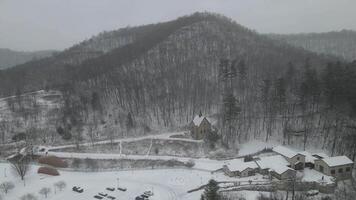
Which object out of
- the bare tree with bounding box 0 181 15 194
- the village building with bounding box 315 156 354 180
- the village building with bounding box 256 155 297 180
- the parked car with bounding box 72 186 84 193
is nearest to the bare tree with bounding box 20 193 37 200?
the bare tree with bounding box 0 181 15 194

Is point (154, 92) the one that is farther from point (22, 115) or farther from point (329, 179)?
point (329, 179)

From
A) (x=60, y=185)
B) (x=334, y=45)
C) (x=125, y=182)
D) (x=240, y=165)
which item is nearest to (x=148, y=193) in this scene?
(x=125, y=182)

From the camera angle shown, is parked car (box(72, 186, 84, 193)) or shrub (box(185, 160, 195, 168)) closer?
parked car (box(72, 186, 84, 193))

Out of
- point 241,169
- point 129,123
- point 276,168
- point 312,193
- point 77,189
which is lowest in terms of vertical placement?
point 77,189

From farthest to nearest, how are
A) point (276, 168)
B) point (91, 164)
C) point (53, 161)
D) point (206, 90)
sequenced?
point (206, 90)
point (53, 161)
point (91, 164)
point (276, 168)

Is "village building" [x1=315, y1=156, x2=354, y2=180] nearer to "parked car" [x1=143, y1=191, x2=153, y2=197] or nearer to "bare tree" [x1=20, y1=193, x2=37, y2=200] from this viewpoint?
"parked car" [x1=143, y1=191, x2=153, y2=197]

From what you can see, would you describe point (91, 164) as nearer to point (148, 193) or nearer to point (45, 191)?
point (45, 191)
